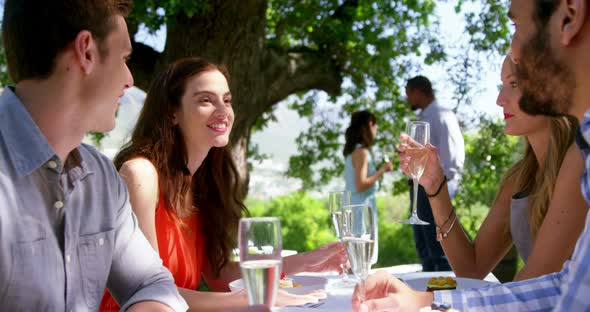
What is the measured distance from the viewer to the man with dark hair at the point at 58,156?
1.49 meters

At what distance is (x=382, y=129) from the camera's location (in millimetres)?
8344

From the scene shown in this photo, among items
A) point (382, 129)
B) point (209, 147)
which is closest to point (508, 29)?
point (382, 129)

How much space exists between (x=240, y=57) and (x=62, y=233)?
4.66 m

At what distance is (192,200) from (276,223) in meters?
1.48

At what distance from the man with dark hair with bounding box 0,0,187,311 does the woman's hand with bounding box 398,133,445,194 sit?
130 centimetres

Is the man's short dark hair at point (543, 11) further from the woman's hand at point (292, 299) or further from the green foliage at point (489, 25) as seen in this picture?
the green foliage at point (489, 25)

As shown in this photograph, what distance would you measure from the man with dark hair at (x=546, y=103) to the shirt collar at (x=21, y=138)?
864mm

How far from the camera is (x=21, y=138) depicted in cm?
153

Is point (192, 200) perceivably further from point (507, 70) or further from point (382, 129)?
point (382, 129)

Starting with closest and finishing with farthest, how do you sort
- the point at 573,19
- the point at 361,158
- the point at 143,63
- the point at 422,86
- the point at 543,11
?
the point at 573,19 < the point at 543,11 < the point at 422,86 < the point at 361,158 < the point at 143,63

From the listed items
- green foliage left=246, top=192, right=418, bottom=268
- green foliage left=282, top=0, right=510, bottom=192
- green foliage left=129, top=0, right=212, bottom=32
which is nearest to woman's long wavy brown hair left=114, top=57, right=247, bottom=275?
green foliage left=129, top=0, right=212, bottom=32

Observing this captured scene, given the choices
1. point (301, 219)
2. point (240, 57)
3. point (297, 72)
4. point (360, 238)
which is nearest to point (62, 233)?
point (360, 238)

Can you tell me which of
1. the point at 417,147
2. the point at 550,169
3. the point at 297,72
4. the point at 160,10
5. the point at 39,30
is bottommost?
the point at 550,169

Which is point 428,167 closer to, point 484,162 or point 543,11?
point 543,11
